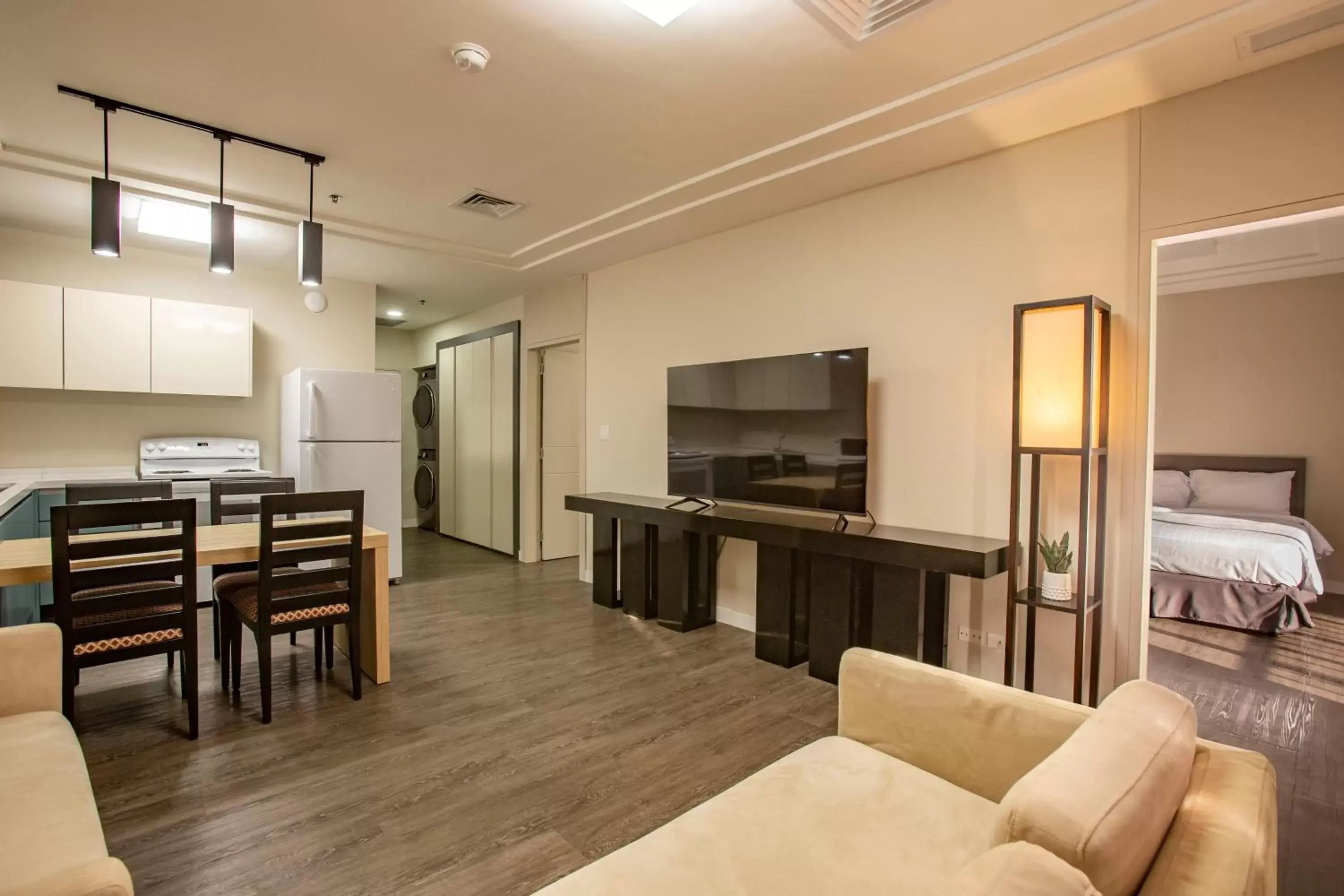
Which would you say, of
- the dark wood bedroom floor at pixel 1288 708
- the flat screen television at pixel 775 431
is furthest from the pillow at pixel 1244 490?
the flat screen television at pixel 775 431

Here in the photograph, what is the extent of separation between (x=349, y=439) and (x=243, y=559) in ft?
7.54

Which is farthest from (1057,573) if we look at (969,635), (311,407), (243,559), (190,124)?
(311,407)

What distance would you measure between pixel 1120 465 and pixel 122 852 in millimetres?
3598

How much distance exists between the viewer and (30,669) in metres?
1.78

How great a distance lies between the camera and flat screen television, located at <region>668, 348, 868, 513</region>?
3107 millimetres

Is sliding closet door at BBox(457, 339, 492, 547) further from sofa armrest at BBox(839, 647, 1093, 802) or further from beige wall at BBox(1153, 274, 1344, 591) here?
beige wall at BBox(1153, 274, 1344, 591)

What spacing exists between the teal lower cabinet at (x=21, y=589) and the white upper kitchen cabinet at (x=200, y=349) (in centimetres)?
111

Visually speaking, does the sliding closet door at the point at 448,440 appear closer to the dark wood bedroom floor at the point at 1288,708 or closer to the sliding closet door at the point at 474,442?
the sliding closet door at the point at 474,442

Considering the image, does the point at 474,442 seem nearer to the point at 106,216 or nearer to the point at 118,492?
the point at 118,492

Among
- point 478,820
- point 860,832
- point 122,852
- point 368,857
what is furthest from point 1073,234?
point 122,852

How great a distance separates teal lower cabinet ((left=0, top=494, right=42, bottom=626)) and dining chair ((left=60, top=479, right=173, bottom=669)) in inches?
10.9

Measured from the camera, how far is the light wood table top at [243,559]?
7.69 feet

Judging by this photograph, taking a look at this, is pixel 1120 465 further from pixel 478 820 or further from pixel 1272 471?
pixel 1272 471

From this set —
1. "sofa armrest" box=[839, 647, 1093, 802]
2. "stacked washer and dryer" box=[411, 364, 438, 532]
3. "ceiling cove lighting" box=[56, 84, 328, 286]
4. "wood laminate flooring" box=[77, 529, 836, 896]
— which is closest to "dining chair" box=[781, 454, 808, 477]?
"wood laminate flooring" box=[77, 529, 836, 896]
